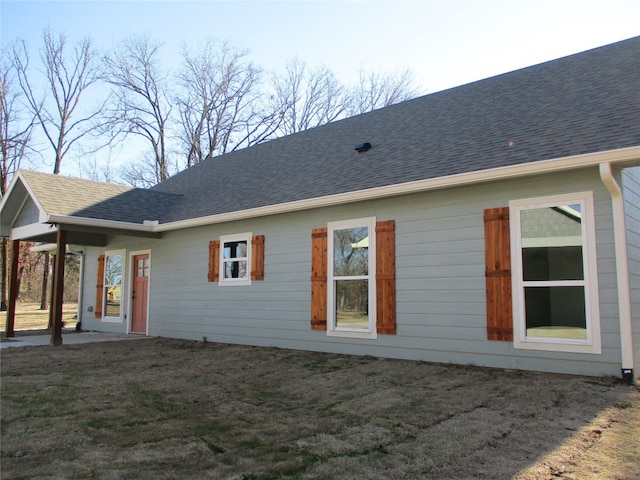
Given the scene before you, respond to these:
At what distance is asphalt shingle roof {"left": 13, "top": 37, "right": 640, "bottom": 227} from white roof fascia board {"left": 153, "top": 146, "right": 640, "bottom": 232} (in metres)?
0.18

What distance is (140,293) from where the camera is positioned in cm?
1202

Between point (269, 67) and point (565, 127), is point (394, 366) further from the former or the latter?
point (269, 67)

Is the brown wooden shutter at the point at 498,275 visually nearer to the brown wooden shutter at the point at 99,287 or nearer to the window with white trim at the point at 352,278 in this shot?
the window with white trim at the point at 352,278

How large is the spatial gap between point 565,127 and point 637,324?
8.44 feet

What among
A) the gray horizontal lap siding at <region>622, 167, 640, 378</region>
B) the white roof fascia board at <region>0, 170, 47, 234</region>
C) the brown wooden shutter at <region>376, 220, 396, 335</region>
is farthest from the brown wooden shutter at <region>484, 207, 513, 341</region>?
the white roof fascia board at <region>0, 170, 47, 234</region>

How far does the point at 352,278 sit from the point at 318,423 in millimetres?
3835

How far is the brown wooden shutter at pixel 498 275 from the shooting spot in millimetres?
6016

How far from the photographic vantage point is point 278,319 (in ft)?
28.7

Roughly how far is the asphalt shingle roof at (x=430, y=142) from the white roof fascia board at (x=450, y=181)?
18cm

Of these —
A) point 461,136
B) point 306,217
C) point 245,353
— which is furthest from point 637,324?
point 245,353

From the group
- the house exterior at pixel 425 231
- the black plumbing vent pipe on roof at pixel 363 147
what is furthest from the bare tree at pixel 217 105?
the black plumbing vent pipe on roof at pixel 363 147

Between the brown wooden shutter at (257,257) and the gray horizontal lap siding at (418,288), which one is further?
the brown wooden shutter at (257,257)

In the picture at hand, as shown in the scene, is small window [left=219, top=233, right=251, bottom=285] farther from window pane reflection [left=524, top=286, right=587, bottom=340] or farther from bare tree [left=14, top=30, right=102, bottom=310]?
bare tree [left=14, top=30, right=102, bottom=310]

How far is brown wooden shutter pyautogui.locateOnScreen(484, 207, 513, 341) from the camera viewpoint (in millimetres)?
6016
